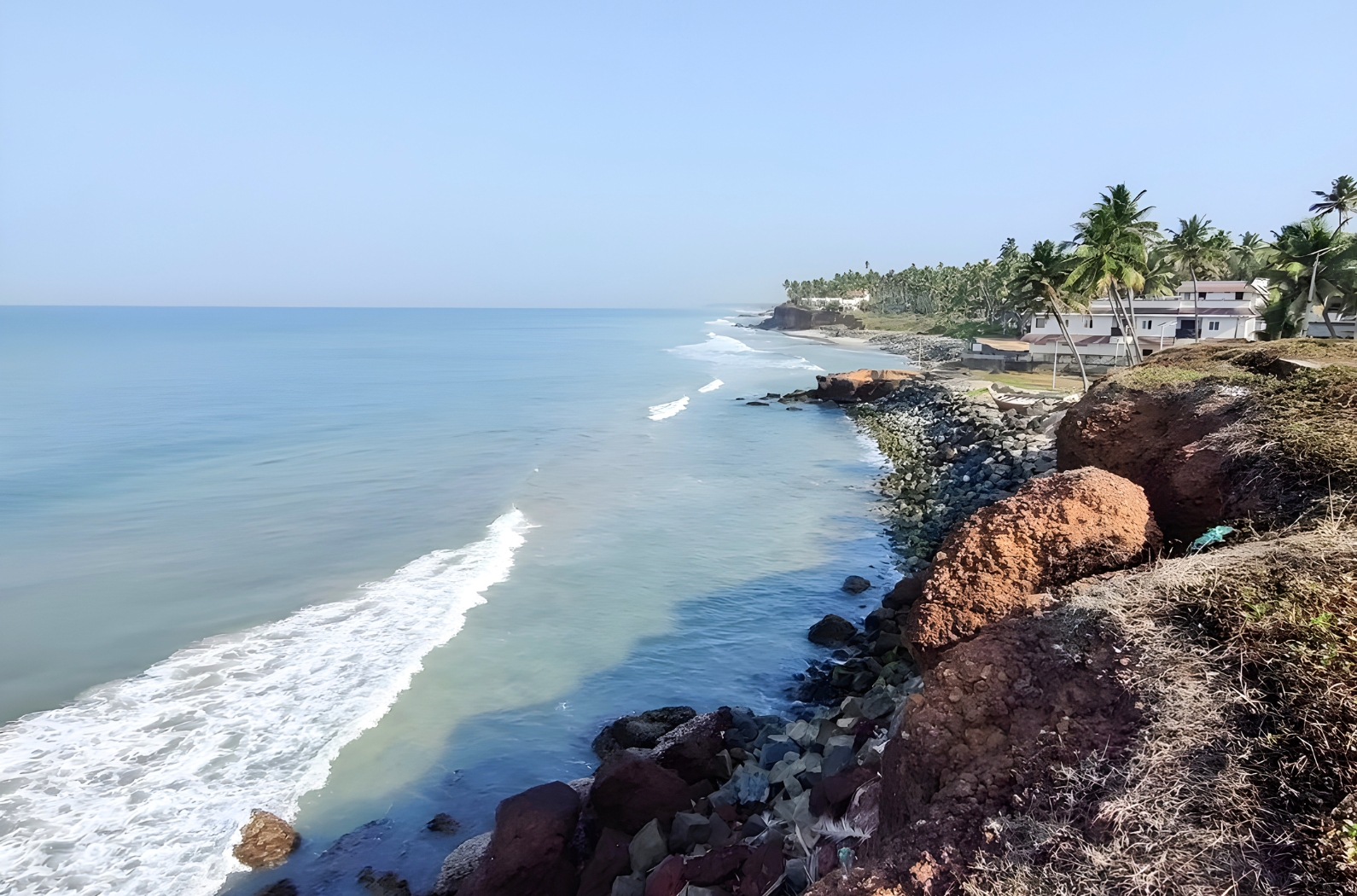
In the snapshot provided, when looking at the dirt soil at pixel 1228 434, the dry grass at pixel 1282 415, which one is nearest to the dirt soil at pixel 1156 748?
the dry grass at pixel 1282 415

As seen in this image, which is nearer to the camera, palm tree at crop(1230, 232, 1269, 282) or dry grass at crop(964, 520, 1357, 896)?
dry grass at crop(964, 520, 1357, 896)

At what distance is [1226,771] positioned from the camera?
406 centimetres

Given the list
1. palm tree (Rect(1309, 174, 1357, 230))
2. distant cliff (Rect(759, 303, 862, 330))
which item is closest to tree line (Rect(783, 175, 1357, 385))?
palm tree (Rect(1309, 174, 1357, 230))

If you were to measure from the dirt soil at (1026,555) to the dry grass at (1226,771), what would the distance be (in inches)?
85.6

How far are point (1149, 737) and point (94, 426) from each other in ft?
163

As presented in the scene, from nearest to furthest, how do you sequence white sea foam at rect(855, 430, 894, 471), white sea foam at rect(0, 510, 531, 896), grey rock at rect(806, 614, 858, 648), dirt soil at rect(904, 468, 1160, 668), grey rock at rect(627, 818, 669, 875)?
dirt soil at rect(904, 468, 1160, 668) → grey rock at rect(627, 818, 669, 875) → white sea foam at rect(0, 510, 531, 896) → grey rock at rect(806, 614, 858, 648) → white sea foam at rect(855, 430, 894, 471)

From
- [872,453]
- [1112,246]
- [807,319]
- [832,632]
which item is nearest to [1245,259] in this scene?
[1112,246]

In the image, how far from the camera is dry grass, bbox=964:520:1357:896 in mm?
3721

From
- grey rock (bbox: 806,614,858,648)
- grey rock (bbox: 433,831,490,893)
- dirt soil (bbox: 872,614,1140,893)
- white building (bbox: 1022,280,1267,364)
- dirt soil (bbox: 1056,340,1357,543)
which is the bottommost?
grey rock (bbox: 433,831,490,893)

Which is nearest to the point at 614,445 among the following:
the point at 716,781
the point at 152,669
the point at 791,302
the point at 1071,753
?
the point at 152,669

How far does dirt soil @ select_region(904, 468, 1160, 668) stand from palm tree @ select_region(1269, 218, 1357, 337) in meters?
36.9

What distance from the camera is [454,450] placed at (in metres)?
35.4

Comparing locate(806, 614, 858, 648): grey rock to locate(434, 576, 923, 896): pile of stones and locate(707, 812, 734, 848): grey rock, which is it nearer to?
locate(434, 576, 923, 896): pile of stones

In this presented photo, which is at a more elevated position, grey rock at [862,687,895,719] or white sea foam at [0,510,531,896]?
grey rock at [862,687,895,719]
